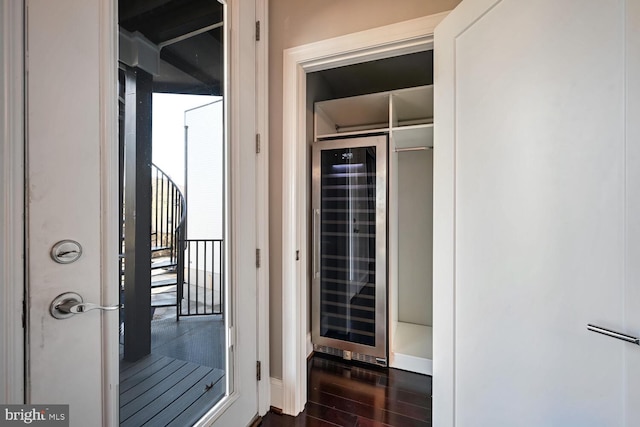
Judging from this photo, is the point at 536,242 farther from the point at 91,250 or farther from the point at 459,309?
the point at 91,250

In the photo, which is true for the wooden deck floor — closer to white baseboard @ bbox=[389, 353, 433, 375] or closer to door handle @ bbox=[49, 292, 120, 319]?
door handle @ bbox=[49, 292, 120, 319]

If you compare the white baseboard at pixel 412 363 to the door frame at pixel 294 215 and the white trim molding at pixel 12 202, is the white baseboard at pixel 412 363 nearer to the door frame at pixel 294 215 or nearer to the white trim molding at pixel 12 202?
the door frame at pixel 294 215

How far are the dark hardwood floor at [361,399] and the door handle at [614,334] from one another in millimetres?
1247

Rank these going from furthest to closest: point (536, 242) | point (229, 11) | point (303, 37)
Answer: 1. point (303, 37)
2. point (229, 11)
3. point (536, 242)

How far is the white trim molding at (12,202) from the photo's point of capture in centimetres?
60

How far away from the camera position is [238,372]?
140 cm

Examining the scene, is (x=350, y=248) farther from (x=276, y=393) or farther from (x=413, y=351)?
(x=276, y=393)

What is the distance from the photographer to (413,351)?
6.97 ft

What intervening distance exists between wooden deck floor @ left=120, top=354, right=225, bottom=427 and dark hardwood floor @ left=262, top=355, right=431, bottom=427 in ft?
1.81

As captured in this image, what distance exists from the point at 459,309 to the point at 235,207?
124 cm

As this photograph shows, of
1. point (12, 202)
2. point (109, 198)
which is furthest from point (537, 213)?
point (12, 202)

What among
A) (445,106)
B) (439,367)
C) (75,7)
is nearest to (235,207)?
(75,7)

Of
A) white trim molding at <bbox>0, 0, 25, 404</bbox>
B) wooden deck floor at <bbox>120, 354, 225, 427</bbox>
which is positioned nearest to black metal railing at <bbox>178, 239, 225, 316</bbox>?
wooden deck floor at <bbox>120, 354, 225, 427</bbox>

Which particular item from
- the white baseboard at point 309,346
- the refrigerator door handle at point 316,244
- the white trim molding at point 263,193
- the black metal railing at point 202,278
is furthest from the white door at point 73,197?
the white baseboard at point 309,346
